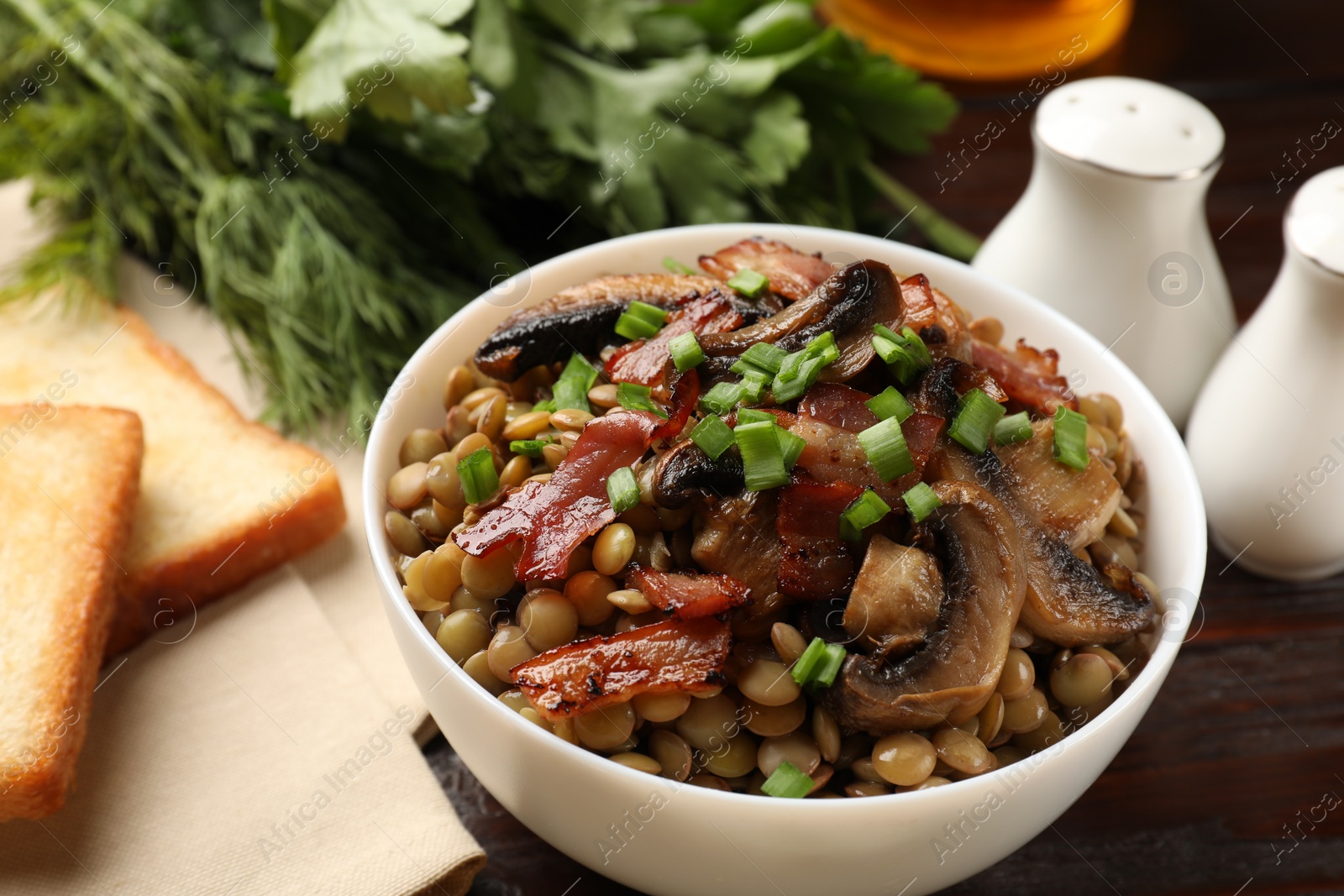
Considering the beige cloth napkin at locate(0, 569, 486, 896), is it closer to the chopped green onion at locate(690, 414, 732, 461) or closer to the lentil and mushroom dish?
the lentil and mushroom dish

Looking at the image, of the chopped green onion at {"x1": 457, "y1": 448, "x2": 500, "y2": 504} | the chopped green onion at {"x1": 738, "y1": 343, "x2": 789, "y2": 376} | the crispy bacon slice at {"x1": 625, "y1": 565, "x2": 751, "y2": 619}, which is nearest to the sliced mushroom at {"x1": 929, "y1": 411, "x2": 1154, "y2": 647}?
the chopped green onion at {"x1": 738, "y1": 343, "x2": 789, "y2": 376}

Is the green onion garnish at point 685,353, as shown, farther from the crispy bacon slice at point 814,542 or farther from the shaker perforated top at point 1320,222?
the shaker perforated top at point 1320,222

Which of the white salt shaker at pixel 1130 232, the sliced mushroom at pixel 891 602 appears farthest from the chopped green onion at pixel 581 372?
the white salt shaker at pixel 1130 232

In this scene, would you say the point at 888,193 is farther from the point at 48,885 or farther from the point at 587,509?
the point at 48,885

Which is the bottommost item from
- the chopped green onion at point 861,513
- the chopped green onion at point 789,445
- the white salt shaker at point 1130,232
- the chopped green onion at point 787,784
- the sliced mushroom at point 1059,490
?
the white salt shaker at point 1130,232

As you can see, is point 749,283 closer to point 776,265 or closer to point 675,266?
point 776,265

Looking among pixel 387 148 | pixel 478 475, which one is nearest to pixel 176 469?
pixel 387 148
